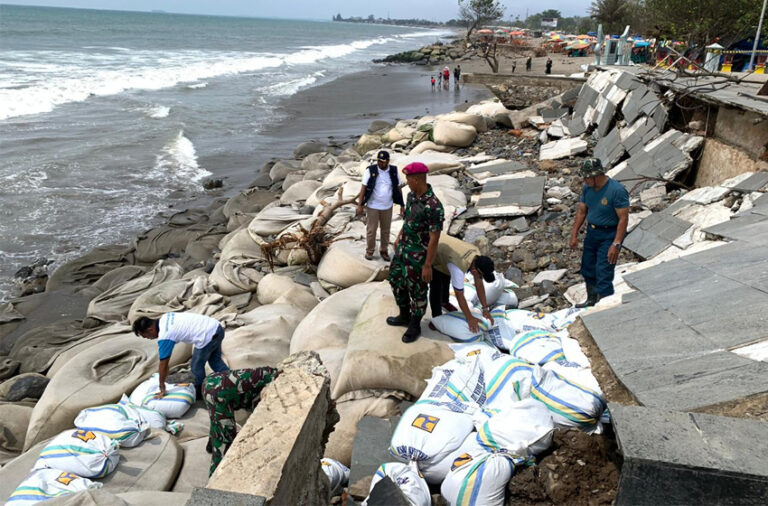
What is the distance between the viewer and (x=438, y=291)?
3.91 meters

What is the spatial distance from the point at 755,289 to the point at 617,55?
11.4 m

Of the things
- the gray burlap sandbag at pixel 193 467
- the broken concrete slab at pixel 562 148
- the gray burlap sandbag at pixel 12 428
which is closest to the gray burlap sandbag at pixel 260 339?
the gray burlap sandbag at pixel 193 467

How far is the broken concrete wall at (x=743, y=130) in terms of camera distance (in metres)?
5.24

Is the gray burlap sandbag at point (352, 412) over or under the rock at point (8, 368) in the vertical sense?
over

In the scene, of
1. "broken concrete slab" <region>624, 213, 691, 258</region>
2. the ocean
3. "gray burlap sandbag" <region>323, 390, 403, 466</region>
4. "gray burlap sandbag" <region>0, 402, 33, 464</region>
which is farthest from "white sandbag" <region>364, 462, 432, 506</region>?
the ocean

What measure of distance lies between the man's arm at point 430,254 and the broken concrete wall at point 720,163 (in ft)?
12.3

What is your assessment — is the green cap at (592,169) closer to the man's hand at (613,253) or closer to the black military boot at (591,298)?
the man's hand at (613,253)

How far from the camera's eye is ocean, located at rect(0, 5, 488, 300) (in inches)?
381

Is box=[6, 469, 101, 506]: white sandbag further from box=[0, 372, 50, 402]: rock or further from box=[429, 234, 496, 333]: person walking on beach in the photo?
box=[429, 234, 496, 333]: person walking on beach

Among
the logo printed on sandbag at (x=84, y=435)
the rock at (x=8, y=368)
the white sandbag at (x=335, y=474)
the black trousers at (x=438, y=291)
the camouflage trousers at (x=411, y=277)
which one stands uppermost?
the camouflage trousers at (x=411, y=277)

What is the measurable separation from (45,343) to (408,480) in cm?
470

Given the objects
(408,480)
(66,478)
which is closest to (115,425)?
(66,478)

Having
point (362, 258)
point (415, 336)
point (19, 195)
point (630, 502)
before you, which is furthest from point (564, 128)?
point (19, 195)

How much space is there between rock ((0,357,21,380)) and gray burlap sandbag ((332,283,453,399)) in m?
3.66
